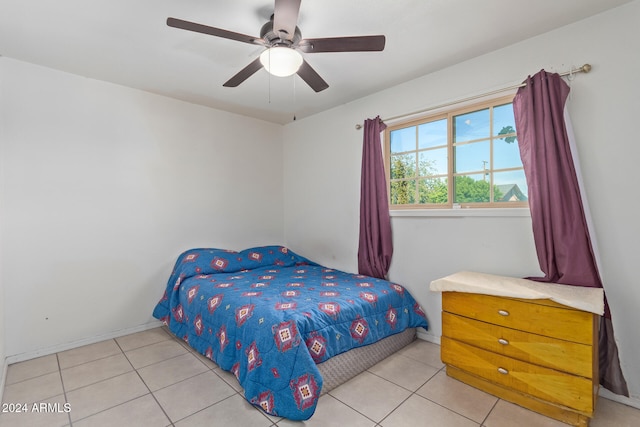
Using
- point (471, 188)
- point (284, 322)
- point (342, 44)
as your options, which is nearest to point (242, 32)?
point (342, 44)

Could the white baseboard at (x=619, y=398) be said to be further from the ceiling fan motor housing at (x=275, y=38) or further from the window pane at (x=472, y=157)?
the ceiling fan motor housing at (x=275, y=38)

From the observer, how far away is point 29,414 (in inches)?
68.2

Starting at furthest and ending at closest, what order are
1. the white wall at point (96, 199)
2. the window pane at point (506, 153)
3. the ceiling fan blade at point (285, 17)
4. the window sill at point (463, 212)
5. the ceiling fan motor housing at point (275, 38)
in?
the white wall at point (96, 199) < the window pane at point (506, 153) < the window sill at point (463, 212) < the ceiling fan motor housing at point (275, 38) < the ceiling fan blade at point (285, 17)

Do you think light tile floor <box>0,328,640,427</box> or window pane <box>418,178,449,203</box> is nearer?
light tile floor <box>0,328,640,427</box>

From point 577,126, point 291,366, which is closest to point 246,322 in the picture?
point 291,366

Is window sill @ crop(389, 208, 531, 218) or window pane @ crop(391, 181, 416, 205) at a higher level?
window pane @ crop(391, 181, 416, 205)

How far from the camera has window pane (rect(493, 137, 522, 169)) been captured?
2.29 m

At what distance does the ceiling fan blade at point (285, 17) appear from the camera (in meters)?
1.40

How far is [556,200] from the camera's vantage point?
193cm

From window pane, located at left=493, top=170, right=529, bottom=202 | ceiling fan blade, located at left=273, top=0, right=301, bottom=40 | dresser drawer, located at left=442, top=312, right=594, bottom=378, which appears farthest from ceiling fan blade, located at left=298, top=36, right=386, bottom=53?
dresser drawer, located at left=442, top=312, right=594, bottom=378

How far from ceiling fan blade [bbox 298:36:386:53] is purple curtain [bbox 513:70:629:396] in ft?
3.94

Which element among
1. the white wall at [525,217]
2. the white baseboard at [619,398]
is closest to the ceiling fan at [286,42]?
the white wall at [525,217]

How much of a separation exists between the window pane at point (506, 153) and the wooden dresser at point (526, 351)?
1061mm

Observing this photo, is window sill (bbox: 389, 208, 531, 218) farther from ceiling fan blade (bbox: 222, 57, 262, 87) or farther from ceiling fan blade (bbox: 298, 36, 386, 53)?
ceiling fan blade (bbox: 222, 57, 262, 87)
